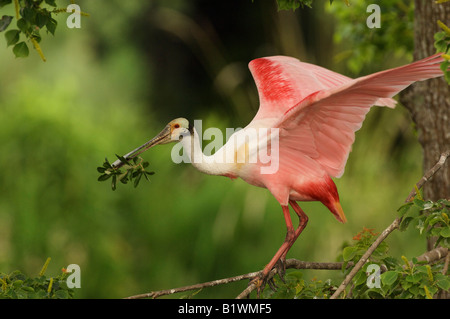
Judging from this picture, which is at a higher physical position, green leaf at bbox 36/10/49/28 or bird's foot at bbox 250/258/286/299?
green leaf at bbox 36/10/49/28

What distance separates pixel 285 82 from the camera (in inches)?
100

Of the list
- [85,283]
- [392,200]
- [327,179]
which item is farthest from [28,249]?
[327,179]

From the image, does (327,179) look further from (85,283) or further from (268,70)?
(85,283)

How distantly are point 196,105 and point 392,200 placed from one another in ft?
13.0

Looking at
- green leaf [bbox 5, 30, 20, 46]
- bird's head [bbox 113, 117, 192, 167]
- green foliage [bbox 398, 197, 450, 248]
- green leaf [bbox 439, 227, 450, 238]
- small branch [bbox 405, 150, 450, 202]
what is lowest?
green leaf [bbox 439, 227, 450, 238]

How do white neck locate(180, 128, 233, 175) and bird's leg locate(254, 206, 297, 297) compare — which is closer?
white neck locate(180, 128, 233, 175)

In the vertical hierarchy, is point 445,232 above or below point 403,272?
above

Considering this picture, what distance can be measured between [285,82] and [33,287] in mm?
1022

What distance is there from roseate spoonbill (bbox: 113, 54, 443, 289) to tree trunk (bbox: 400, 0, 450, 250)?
0.72 metres

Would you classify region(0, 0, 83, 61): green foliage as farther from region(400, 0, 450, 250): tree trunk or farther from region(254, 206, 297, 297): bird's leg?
region(400, 0, 450, 250): tree trunk

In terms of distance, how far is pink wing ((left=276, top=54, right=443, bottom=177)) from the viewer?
2.04 metres

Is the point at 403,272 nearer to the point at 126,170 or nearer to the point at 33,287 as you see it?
the point at 126,170

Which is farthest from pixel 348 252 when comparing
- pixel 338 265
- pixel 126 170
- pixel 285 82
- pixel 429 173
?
pixel 126 170

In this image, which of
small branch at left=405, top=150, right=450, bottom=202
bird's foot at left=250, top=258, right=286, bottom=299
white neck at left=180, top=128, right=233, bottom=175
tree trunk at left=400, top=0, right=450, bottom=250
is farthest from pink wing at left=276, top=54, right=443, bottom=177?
tree trunk at left=400, top=0, right=450, bottom=250
